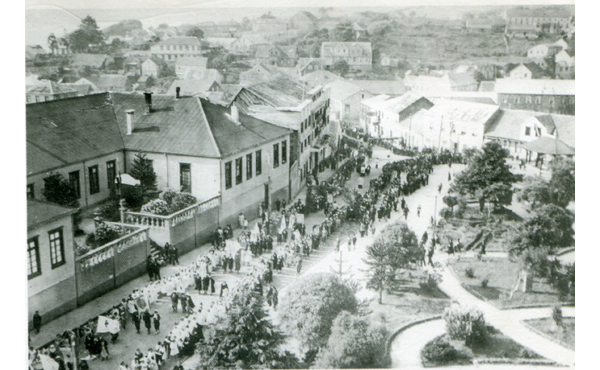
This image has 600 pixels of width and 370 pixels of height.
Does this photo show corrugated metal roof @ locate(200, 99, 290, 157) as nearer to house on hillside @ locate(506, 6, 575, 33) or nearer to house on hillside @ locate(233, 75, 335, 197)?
house on hillside @ locate(233, 75, 335, 197)


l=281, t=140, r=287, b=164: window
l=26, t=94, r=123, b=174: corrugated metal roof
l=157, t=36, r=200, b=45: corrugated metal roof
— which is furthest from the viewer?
l=281, t=140, r=287, b=164: window

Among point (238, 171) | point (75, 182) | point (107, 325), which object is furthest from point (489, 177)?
point (75, 182)

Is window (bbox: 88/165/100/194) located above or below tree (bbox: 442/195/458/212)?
above

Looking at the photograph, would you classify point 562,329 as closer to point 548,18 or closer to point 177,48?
point 548,18

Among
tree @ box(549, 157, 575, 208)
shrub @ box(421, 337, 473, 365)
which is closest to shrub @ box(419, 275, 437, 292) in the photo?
shrub @ box(421, 337, 473, 365)

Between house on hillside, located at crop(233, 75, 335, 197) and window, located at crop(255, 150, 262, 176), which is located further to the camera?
house on hillside, located at crop(233, 75, 335, 197)

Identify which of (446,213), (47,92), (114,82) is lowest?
(446,213)

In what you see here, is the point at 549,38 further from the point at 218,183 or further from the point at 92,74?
the point at 92,74
